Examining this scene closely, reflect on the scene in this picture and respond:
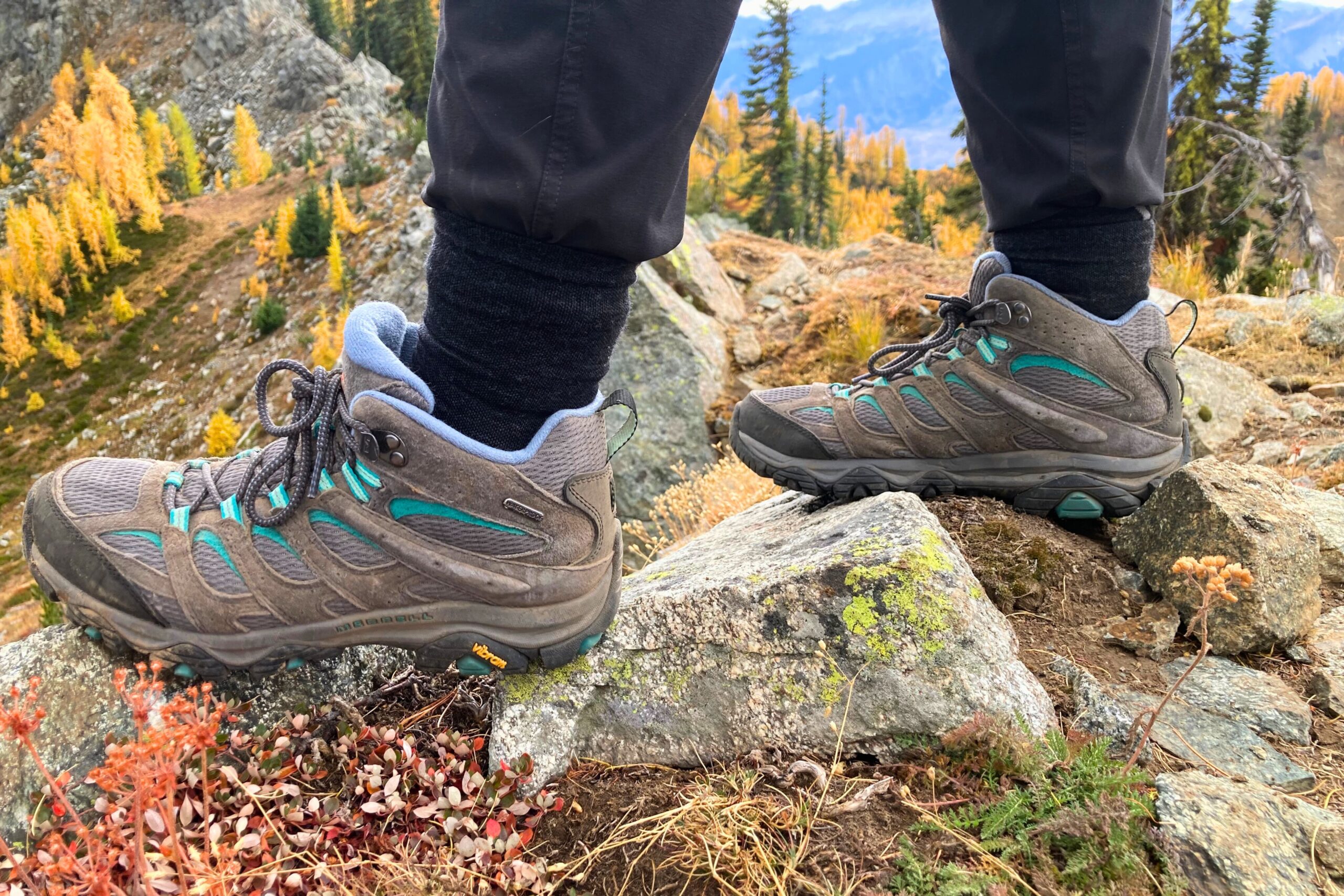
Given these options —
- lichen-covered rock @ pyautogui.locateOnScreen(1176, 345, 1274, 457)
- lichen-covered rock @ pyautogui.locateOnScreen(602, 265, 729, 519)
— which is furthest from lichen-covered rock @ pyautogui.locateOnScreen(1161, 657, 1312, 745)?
lichen-covered rock @ pyautogui.locateOnScreen(602, 265, 729, 519)

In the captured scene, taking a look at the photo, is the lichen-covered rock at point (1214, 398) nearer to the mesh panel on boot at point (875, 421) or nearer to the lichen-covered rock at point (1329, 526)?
the lichen-covered rock at point (1329, 526)

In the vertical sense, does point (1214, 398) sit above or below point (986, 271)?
below

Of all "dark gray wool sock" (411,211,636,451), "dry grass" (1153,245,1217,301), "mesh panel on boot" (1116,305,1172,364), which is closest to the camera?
"dark gray wool sock" (411,211,636,451)

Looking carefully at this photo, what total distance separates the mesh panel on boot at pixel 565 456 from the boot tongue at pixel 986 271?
143 centimetres

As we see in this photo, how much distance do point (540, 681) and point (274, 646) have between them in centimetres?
63

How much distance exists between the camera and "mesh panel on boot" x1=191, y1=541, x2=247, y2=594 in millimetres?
1713

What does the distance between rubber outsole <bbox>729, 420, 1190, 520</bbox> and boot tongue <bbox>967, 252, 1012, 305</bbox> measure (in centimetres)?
60

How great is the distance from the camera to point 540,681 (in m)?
1.77

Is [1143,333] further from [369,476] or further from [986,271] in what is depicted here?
[369,476]

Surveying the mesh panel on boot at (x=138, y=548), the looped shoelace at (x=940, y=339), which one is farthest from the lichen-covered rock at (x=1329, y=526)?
the mesh panel on boot at (x=138, y=548)

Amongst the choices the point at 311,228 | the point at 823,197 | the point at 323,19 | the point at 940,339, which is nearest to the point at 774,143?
the point at 823,197

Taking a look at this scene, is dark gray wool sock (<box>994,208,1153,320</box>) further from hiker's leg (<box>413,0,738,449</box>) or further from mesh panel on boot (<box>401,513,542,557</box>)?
mesh panel on boot (<box>401,513,542,557</box>)

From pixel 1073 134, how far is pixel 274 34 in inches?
3357

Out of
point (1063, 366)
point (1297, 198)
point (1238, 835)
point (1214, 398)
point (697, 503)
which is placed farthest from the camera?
point (1297, 198)
